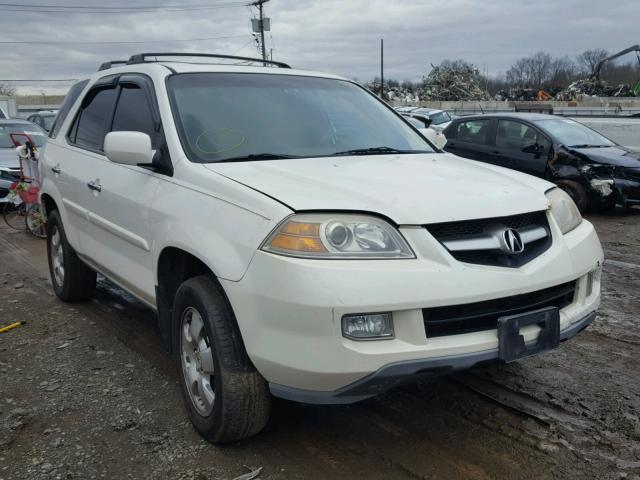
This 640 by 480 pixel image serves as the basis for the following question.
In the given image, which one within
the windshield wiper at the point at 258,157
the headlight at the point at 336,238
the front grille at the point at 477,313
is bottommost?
the front grille at the point at 477,313

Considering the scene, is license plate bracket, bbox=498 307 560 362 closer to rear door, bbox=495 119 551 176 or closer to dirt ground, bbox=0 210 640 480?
dirt ground, bbox=0 210 640 480

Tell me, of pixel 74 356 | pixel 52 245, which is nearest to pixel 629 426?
pixel 74 356

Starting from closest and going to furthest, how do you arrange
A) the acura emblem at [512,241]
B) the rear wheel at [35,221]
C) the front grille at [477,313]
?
the front grille at [477,313] < the acura emblem at [512,241] < the rear wheel at [35,221]

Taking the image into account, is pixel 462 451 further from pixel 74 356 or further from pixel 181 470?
pixel 74 356

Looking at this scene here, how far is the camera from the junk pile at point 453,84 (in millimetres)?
53719

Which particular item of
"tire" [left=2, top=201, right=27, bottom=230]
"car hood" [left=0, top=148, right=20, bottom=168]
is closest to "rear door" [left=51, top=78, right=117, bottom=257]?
"tire" [left=2, top=201, right=27, bottom=230]

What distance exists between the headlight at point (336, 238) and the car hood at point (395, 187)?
51mm

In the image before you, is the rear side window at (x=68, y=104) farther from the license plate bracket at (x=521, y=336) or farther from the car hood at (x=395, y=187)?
the license plate bracket at (x=521, y=336)

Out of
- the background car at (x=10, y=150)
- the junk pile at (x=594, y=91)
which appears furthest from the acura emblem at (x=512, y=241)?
the junk pile at (x=594, y=91)

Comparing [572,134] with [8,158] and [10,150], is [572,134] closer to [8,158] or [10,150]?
[8,158]

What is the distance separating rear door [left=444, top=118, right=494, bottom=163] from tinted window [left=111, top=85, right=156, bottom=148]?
308 inches

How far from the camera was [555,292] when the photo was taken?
9.66 ft

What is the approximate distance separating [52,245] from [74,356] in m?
1.60

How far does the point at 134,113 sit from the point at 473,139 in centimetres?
838
